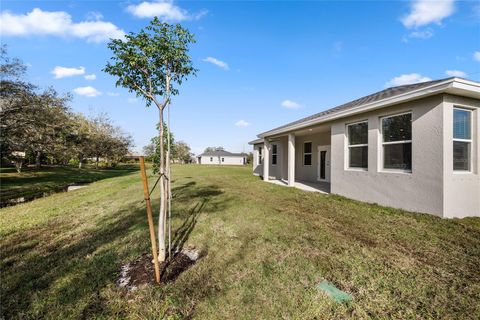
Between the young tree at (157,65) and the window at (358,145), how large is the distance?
6.32 meters

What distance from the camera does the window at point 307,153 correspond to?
1304cm

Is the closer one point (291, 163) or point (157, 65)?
point (157, 65)

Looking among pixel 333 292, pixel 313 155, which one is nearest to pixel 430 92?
pixel 333 292

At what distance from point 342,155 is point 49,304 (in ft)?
27.6

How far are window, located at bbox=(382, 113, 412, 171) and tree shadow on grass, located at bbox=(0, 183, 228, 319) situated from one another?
5925 millimetres

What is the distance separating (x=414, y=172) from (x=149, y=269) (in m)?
6.57

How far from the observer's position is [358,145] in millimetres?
7453

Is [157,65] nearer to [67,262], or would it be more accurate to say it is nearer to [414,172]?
[67,262]

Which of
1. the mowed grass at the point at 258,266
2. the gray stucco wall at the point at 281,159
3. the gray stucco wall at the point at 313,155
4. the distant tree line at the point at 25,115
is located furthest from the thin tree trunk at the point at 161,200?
the distant tree line at the point at 25,115

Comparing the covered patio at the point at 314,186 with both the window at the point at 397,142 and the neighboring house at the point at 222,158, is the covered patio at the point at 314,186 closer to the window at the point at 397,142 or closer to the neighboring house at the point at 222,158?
the window at the point at 397,142

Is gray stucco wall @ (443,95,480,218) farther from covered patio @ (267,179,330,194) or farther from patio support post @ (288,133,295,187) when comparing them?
patio support post @ (288,133,295,187)

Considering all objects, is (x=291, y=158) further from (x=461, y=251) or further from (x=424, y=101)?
(x=461, y=251)

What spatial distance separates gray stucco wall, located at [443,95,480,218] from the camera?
5.03m

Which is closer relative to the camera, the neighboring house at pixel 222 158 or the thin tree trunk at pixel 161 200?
the thin tree trunk at pixel 161 200
